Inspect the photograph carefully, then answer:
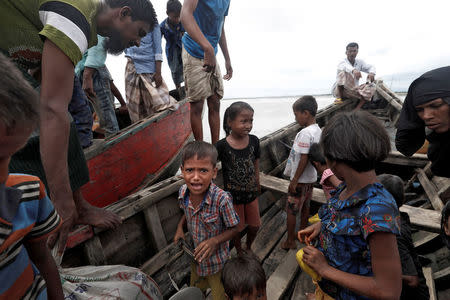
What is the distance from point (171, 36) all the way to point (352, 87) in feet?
16.8

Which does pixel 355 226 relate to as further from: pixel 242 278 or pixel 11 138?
pixel 11 138

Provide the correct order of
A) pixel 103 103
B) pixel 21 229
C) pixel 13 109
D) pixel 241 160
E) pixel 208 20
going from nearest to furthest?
1. pixel 13 109
2. pixel 21 229
3. pixel 241 160
4. pixel 208 20
5. pixel 103 103

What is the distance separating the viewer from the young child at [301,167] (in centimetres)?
206

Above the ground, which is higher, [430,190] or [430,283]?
[430,190]

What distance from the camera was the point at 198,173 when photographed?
1.44m

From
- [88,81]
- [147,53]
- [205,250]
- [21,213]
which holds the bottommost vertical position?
[205,250]

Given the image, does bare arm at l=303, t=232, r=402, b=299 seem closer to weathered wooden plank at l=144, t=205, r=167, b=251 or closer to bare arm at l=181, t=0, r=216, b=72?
weathered wooden plank at l=144, t=205, r=167, b=251

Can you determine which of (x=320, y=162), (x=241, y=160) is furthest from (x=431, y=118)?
(x=241, y=160)

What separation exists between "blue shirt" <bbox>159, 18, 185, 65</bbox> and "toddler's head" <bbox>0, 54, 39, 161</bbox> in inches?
159

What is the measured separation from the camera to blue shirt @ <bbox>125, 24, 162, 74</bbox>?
11.0 feet

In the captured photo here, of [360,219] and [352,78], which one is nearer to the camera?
[360,219]

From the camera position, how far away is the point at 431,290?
166 cm

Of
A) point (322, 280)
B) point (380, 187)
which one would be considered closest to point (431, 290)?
Answer: point (322, 280)

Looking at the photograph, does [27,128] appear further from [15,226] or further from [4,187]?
[15,226]
